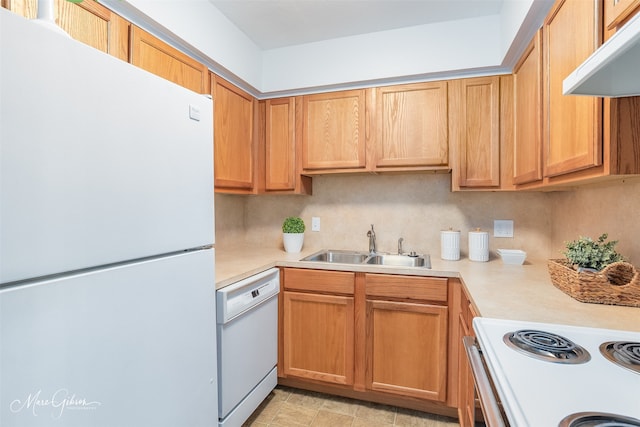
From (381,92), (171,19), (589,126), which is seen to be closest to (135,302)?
(171,19)

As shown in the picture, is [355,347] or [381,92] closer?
[355,347]

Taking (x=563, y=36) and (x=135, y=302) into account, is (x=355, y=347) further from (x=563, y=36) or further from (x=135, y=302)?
(x=563, y=36)

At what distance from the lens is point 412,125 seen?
2.08m

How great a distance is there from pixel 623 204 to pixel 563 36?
73cm

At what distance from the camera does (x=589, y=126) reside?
1.02 meters

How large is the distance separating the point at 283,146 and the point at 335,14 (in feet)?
2.94

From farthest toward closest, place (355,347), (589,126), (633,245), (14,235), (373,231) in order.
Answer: (373,231)
(355,347)
(633,245)
(589,126)
(14,235)

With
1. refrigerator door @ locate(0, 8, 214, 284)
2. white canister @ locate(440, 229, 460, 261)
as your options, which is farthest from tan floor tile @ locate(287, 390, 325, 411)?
refrigerator door @ locate(0, 8, 214, 284)

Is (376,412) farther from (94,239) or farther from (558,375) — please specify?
(94,239)

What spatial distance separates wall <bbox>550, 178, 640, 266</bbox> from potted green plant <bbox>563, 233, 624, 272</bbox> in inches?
6.4

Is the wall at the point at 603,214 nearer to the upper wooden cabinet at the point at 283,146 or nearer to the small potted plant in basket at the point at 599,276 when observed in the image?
the small potted plant in basket at the point at 599,276

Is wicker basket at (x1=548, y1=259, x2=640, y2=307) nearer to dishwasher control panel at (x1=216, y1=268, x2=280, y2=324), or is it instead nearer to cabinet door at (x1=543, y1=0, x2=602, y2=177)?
cabinet door at (x1=543, y1=0, x2=602, y2=177)

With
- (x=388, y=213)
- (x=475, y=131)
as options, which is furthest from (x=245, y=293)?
(x=475, y=131)

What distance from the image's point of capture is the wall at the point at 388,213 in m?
2.18
